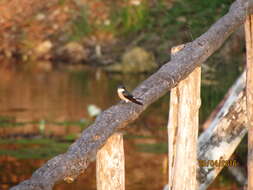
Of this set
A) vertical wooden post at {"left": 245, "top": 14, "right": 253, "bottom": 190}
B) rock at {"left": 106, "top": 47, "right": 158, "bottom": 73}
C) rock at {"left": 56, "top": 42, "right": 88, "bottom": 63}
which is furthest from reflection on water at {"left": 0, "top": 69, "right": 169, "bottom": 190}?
vertical wooden post at {"left": 245, "top": 14, "right": 253, "bottom": 190}

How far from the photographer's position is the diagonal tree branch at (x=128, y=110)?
7.27 feet

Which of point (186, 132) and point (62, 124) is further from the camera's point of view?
point (62, 124)

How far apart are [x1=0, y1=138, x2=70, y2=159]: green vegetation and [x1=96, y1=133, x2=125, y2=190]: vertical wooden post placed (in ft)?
14.5

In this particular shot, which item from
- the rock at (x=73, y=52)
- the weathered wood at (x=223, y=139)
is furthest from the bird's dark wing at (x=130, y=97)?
the rock at (x=73, y=52)

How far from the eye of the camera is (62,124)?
802 centimetres

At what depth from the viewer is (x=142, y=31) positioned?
12.4m

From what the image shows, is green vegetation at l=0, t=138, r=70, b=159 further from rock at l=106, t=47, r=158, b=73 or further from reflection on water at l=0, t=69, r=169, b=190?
rock at l=106, t=47, r=158, b=73

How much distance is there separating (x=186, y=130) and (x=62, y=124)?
489 centimetres

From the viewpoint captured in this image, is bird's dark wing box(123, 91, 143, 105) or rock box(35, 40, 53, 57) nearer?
bird's dark wing box(123, 91, 143, 105)

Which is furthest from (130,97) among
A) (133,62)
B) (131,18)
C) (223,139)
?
(131,18)

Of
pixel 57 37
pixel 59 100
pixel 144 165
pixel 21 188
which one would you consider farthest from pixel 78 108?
pixel 21 188

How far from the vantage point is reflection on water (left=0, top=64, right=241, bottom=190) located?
6707 millimetres

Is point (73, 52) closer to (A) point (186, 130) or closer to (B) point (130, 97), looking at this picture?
(A) point (186, 130)

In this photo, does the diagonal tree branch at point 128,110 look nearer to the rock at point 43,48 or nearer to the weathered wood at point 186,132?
the weathered wood at point 186,132
